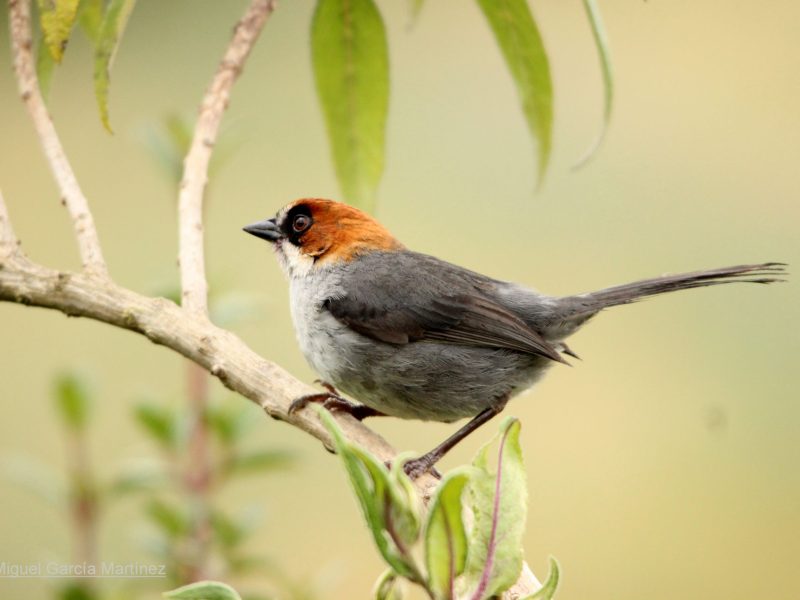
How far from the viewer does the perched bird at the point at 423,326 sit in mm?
2949

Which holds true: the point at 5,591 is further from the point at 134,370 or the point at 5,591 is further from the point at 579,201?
the point at 579,201

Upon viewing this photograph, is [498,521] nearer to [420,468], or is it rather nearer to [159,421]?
[159,421]

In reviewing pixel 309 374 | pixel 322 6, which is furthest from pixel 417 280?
pixel 309 374

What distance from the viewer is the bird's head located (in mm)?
3340


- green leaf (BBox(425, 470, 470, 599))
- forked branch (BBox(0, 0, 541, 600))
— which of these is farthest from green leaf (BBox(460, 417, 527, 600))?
forked branch (BBox(0, 0, 541, 600))

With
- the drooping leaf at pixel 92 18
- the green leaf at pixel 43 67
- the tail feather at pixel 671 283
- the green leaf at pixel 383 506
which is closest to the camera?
the green leaf at pixel 383 506

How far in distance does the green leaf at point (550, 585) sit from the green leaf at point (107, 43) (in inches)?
58.5

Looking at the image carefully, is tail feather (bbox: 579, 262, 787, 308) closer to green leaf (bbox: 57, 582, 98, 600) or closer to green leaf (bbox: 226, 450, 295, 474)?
green leaf (bbox: 226, 450, 295, 474)

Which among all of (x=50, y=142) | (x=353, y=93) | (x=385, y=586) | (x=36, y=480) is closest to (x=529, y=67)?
(x=353, y=93)

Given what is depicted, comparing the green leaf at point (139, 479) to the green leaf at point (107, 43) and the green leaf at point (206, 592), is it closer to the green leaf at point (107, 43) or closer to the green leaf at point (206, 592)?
the green leaf at point (107, 43)

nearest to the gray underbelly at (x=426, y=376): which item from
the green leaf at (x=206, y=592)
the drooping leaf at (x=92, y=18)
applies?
the drooping leaf at (x=92, y=18)

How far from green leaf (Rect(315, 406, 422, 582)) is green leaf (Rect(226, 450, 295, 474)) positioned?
58.5 inches

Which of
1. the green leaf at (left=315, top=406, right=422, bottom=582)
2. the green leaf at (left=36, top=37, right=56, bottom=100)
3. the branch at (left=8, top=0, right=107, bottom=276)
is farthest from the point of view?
the green leaf at (left=36, top=37, right=56, bottom=100)

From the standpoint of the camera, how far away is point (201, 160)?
8.36 ft
